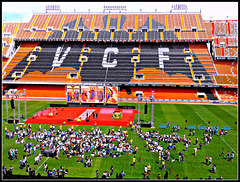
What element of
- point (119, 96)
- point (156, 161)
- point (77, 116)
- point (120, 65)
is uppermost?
point (120, 65)

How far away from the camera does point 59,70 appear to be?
6881 cm

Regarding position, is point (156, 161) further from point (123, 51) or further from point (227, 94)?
point (123, 51)

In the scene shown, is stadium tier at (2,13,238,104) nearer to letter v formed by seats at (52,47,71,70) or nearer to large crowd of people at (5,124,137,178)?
letter v formed by seats at (52,47,71,70)

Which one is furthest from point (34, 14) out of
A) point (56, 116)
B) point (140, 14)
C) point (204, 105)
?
point (204, 105)

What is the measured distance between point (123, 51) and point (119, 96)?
20.1 meters

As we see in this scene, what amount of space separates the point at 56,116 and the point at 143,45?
150 ft

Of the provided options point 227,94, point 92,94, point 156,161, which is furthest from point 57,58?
point 156,161

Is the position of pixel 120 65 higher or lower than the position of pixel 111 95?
higher

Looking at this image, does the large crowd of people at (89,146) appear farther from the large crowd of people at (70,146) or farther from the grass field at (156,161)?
the grass field at (156,161)

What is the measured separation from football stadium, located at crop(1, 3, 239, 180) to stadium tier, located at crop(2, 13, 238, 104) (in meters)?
0.33

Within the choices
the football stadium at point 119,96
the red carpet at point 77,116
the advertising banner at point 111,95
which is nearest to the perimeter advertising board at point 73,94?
the football stadium at point 119,96

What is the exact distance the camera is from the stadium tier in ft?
213

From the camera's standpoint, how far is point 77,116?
42688mm

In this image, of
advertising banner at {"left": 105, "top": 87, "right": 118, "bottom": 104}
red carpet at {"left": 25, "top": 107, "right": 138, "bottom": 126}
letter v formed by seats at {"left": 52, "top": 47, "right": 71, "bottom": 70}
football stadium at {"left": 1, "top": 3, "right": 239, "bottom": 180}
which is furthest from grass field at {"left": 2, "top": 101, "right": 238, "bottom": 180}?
letter v formed by seats at {"left": 52, "top": 47, "right": 71, "bottom": 70}
